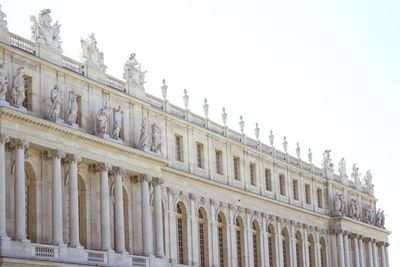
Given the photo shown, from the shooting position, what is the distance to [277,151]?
7938 cm

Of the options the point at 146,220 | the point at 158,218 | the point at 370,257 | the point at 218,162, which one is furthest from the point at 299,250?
the point at 146,220

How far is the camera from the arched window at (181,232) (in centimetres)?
6269

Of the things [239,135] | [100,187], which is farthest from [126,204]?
[239,135]

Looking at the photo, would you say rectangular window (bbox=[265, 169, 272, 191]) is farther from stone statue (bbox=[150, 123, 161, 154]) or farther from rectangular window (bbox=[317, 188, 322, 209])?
stone statue (bbox=[150, 123, 161, 154])

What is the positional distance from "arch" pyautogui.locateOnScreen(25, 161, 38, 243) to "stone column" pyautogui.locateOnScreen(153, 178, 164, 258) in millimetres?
10440

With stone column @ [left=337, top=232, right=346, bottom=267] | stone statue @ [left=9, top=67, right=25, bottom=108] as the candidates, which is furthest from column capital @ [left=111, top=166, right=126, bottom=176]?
stone column @ [left=337, top=232, right=346, bottom=267]

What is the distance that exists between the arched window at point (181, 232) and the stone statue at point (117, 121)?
31.8ft

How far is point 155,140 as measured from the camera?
58.2 m

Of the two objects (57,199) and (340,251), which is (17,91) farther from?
(340,251)

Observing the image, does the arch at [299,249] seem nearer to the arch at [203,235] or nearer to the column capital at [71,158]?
the arch at [203,235]

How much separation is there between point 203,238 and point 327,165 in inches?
1053

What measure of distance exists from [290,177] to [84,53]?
31.1 m

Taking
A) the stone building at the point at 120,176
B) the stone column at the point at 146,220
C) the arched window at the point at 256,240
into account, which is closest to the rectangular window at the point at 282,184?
the stone building at the point at 120,176

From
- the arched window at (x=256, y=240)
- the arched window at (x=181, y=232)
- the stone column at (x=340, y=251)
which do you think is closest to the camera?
the arched window at (x=181, y=232)
